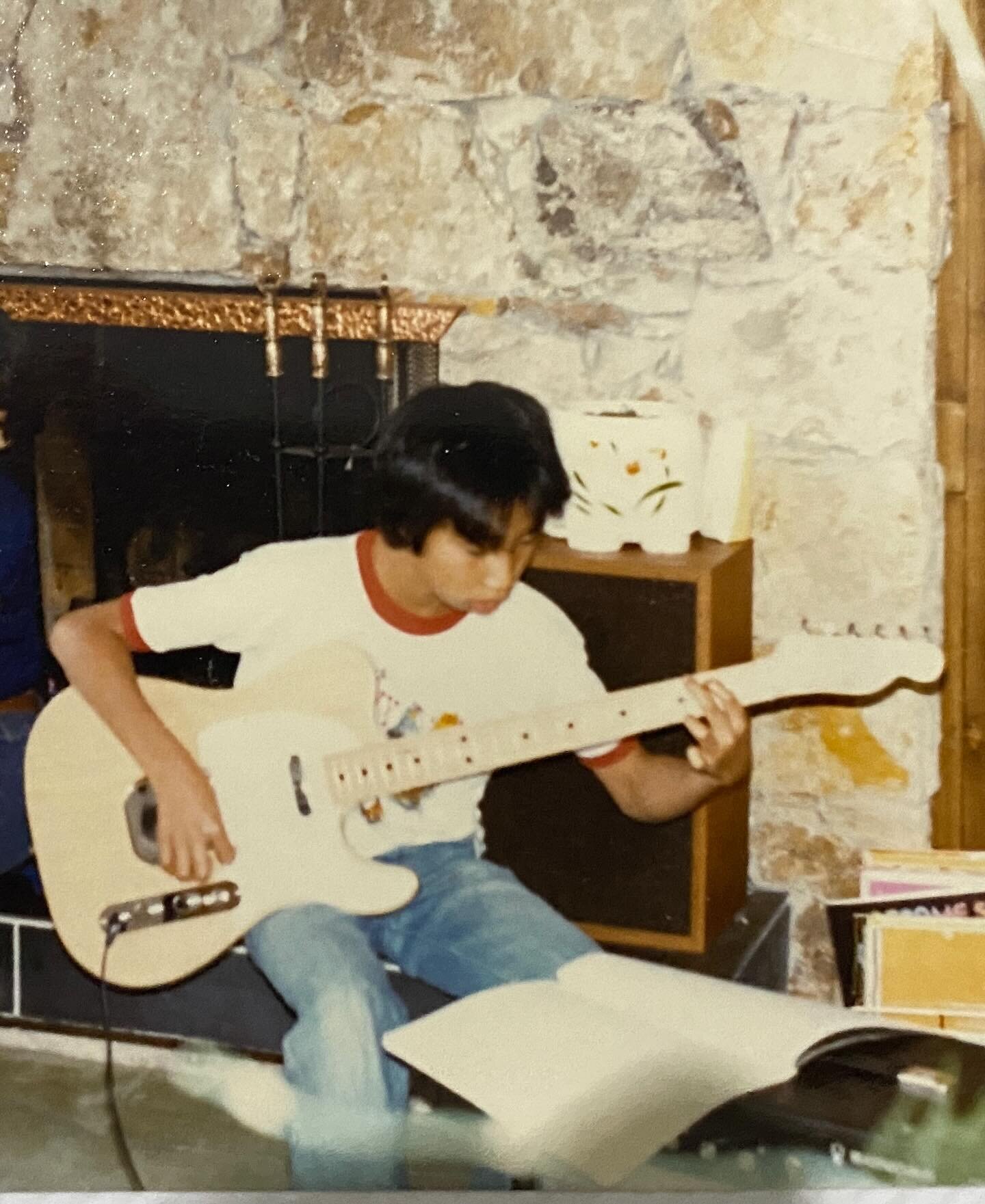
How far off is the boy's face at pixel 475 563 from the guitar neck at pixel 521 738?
134 mm

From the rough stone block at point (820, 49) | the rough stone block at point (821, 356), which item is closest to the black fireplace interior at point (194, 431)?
the rough stone block at point (821, 356)

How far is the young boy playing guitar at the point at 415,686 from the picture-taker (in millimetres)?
1491

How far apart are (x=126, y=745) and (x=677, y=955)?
62 centimetres

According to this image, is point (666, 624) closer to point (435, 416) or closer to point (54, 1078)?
point (435, 416)

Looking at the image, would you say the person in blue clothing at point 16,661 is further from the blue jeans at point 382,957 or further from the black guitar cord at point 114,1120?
the blue jeans at point 382,957

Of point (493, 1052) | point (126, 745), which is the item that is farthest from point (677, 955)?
point (126, 745)

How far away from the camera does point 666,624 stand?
4.84ft

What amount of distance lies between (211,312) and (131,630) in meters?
0.35

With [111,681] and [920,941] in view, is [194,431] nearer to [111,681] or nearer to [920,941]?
[111,681]

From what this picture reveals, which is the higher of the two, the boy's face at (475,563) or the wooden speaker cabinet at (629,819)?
the boy's face at (475,563)

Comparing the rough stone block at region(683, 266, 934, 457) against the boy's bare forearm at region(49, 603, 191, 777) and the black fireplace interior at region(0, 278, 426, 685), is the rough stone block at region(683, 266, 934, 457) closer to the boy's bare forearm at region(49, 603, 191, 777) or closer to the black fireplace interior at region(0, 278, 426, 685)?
the black fireplace interior at region(0, 278, 426, 685)

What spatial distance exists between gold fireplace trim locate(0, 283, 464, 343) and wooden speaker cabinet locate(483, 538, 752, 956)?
277mm

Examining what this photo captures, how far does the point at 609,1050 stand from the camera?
1502mm

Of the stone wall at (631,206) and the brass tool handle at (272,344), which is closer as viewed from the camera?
the stone wall at (631,206)
